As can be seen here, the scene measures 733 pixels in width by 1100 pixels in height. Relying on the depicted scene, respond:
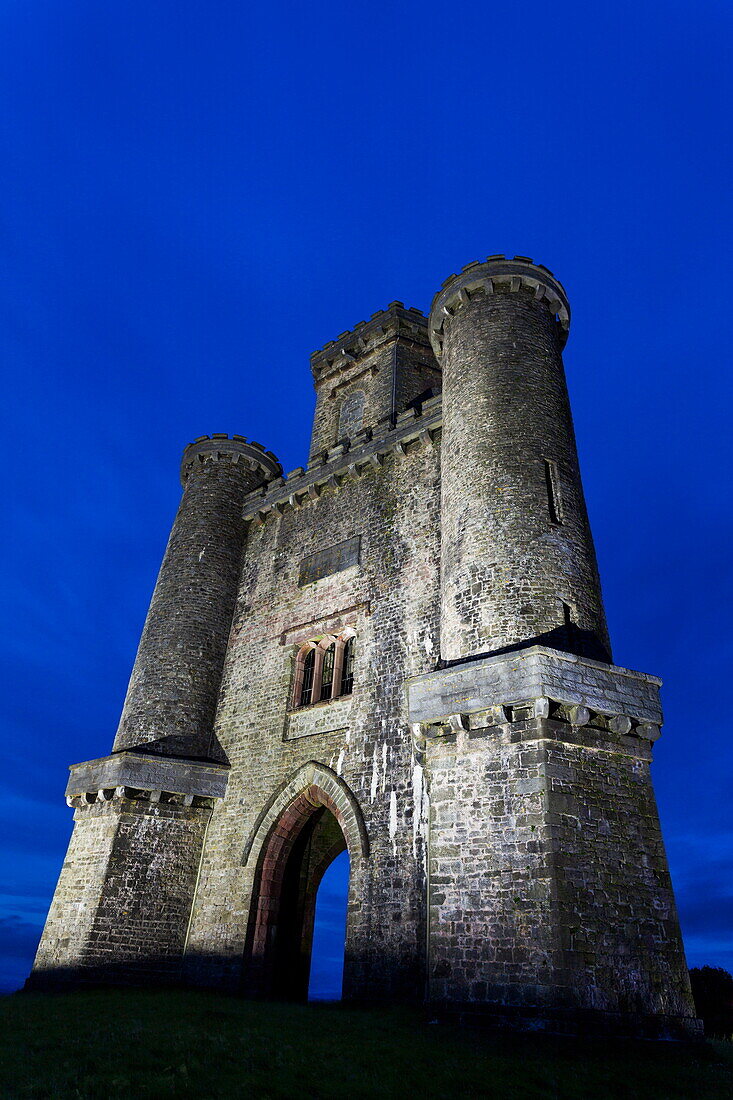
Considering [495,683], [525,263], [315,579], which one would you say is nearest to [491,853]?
[495,683]

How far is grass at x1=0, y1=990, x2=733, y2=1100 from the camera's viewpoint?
24.0ft

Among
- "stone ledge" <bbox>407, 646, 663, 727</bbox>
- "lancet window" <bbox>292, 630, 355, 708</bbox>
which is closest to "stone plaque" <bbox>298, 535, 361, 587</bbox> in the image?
"lancet window" <bbox>292, 630, 355, 708</bbox>

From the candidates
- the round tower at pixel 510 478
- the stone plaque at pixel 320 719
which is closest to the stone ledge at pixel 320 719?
the stone plaque at pixel 320 719

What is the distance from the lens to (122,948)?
638 inches

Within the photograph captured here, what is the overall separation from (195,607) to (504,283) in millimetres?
12375

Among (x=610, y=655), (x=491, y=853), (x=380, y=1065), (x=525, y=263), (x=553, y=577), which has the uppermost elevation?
(x=525, y=263)

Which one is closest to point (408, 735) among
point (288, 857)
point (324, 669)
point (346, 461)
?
point (324, 669)

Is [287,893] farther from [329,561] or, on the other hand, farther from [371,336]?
[371,336]

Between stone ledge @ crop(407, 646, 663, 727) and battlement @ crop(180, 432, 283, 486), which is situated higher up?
battlement @ crop(180, 432, 283, 486)

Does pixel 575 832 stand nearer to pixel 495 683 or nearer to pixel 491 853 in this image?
pixel 491 853

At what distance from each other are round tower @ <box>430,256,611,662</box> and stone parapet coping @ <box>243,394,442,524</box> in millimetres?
1359

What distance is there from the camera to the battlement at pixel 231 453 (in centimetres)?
2497

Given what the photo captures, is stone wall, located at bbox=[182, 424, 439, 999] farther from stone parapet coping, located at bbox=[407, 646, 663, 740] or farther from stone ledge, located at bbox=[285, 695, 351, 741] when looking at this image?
stone parapet coping, located at bbox=[407, 646, 663, 740]

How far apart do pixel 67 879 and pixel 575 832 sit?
1281 centimetres
